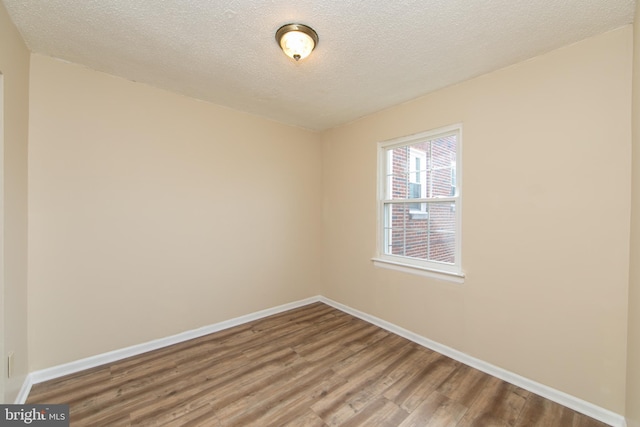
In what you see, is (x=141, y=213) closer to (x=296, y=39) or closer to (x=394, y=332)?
(x=296, y=39)

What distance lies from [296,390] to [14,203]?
7.76ft

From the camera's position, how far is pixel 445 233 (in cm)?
262

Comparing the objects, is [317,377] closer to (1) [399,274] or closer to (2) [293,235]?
(1) [399,274]

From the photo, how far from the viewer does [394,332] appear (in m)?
2.97

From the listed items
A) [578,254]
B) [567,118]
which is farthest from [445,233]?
[567,118]

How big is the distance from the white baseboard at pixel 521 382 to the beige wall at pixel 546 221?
45 millimetres

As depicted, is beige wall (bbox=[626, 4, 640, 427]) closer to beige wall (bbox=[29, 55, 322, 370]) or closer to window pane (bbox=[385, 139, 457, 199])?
window pane (bbox=[385, 139, 457, 199])

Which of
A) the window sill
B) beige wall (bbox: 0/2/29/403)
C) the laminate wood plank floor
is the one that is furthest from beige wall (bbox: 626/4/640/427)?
beige wall (bbox: 0/2/29/403)

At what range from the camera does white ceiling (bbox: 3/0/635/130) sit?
155cm

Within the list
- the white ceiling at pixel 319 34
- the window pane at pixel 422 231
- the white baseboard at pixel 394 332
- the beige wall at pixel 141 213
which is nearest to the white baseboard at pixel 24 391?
the white baseboard at pixel 394 332

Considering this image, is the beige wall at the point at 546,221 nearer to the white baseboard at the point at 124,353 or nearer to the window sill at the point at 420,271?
the window sill at the point at 420,271

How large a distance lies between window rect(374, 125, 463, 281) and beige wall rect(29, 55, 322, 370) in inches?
53.9

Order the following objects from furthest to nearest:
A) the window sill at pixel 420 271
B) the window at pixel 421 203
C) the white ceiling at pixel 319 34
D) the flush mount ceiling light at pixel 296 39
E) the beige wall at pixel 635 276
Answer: the window at pixel 421 203, the window sill at pixel 420 271, the flush mount ceiling light at pixel 296 39, the white ceiling at pixel 319 34, the beige wall at pixel 635 276

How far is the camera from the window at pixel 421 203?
2557 mm
